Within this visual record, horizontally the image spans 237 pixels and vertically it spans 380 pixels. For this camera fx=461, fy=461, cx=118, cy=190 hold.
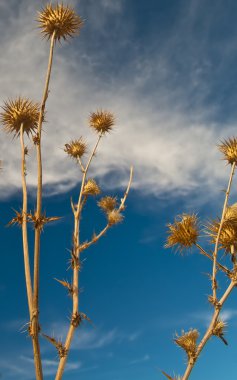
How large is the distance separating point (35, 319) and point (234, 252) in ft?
14.2

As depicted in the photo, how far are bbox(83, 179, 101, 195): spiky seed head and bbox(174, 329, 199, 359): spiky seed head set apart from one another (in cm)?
641

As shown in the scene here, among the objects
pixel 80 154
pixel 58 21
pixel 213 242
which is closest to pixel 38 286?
pixel 213 242

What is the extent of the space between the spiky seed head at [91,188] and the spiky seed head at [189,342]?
6.41 metres

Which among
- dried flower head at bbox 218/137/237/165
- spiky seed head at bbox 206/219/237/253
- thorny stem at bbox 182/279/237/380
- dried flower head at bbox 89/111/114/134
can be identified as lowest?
thorny stem at bbox 182/279/237/380

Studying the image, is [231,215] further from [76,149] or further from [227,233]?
[76,149]

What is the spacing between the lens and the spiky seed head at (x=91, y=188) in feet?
48.0

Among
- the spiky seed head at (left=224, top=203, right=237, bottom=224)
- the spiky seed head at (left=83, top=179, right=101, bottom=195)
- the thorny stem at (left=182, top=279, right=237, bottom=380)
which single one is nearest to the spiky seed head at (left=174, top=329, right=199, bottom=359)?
the thorny stem at (left=182, top=279, right=237, bottom=380)

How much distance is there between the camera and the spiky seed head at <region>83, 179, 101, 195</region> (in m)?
14.6

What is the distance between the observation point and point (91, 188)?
14883 mm

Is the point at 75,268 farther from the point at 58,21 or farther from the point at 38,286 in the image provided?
the point at 58,21

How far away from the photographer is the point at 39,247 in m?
8.74

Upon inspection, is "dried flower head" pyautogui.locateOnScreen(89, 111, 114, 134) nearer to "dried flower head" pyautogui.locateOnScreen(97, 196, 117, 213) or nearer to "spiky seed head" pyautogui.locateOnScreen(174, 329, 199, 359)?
"dried flower head" pyautogui.locateOnScreen(97, 196, 117, 213)

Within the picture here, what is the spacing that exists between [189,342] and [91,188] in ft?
23.5

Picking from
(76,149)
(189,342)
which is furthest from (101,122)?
(189,342)
